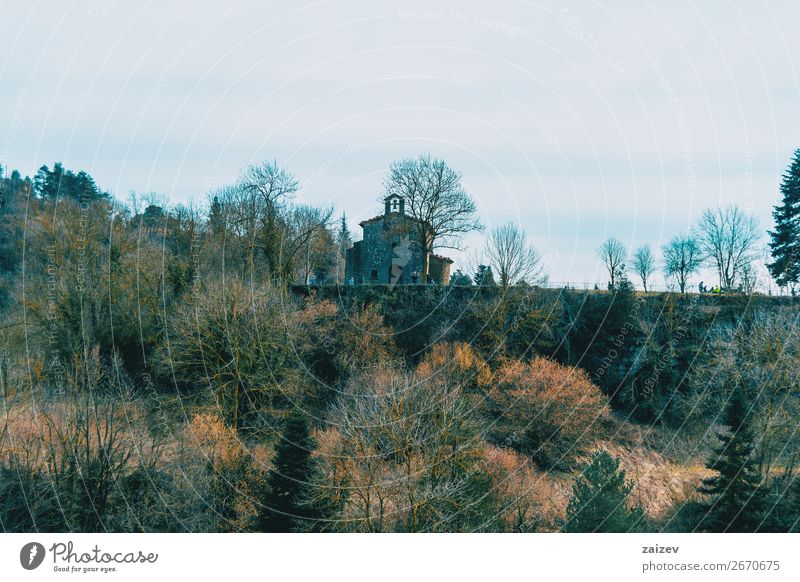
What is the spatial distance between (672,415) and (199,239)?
31.8m

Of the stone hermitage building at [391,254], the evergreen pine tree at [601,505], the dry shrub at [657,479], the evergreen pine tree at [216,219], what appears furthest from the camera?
the stone hermitage building at [391,254]

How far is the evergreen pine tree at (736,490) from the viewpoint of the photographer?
20.6m

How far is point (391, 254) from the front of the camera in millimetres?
45719

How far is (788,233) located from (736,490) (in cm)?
2224

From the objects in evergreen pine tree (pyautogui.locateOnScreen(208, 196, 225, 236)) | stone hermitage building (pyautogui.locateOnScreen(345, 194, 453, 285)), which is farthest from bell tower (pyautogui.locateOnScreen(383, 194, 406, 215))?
evergreen pine tree (pyautogui.locateOnScreen(208, 196, 225, 236))

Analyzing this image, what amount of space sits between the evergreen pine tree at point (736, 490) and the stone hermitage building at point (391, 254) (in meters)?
24.1

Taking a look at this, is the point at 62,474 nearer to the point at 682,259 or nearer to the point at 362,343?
the point at 362,343

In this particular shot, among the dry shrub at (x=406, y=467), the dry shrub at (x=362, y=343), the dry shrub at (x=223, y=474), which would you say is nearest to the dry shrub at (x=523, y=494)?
the dry shrub at (x=406, y=467)

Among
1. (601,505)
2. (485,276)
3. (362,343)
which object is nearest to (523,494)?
(601,505)

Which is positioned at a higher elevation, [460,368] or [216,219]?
[216,219]

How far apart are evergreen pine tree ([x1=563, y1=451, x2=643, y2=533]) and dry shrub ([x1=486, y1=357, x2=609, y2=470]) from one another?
26.2 feet

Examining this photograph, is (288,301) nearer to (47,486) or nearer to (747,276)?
(47,486)

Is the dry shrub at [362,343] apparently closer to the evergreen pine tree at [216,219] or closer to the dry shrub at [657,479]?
the evergreen pine tree at [216,219]

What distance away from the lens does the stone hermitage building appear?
1686 inches
